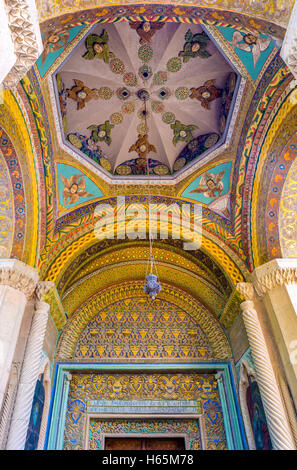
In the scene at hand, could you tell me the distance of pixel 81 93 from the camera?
673 centimetres

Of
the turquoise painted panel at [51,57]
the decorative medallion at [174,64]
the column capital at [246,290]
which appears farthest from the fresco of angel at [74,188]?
the column capital at [246,290]

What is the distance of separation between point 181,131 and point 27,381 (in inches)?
222

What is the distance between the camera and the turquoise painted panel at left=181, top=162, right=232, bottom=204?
22.4ft

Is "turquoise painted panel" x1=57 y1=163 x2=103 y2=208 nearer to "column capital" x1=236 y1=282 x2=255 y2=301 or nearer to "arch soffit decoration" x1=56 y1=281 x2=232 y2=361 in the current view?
"arch soffit decoration" x1=56 y1=281 x2=232 y2=361

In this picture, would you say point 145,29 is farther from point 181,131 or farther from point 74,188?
point 74,188

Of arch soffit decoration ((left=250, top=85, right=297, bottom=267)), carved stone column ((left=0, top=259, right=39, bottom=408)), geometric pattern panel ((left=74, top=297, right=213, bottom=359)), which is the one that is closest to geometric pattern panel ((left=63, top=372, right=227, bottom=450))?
geometric pattern panel ((left=74, top=297, right=213, bottom=359))

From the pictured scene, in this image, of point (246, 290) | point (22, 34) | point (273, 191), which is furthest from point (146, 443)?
point (22, 34)

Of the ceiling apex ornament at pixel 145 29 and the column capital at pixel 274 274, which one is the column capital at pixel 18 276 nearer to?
the column capital at pixel 274 274

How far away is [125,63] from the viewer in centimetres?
665

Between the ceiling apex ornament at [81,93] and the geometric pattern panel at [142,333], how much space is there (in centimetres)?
448

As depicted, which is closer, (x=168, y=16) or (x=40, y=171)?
(x=168, y=16)

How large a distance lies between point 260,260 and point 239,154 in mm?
2079

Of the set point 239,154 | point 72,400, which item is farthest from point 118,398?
point 239,154

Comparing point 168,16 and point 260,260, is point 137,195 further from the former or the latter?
point 168,16
